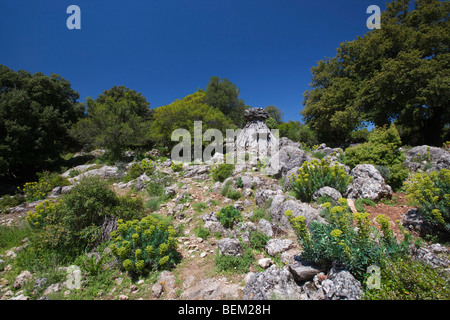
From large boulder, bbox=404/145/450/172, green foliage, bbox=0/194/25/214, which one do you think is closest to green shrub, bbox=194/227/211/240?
large boulder, bbox=404/145/450/172

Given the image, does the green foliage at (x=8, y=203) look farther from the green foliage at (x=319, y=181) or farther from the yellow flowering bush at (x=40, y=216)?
the green foliage at (x=319, y=181)

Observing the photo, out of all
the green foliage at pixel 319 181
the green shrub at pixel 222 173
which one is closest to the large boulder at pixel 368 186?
the green foliage at pixel 319 181

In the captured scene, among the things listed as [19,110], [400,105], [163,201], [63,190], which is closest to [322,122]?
[400,105]

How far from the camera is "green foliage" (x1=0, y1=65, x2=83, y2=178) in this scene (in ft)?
39.0

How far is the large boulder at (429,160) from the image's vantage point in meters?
5.87

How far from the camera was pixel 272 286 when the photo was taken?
101 inches

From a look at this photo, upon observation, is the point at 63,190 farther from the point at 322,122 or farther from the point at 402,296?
the point at 322,122

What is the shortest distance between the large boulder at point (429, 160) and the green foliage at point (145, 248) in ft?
28.3

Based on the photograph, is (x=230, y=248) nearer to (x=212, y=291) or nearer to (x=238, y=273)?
(x=238, y=273)

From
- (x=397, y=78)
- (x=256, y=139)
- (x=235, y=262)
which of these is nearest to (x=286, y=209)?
(x=235, y=262)

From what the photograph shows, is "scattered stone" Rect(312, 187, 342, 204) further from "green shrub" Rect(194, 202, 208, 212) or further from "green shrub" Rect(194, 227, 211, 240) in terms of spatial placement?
"green shrub" Rect(194, 202, 208, 212)

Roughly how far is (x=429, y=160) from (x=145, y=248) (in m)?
9.83

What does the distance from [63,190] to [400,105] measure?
2125 centimetres

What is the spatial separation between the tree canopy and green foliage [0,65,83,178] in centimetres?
2251
